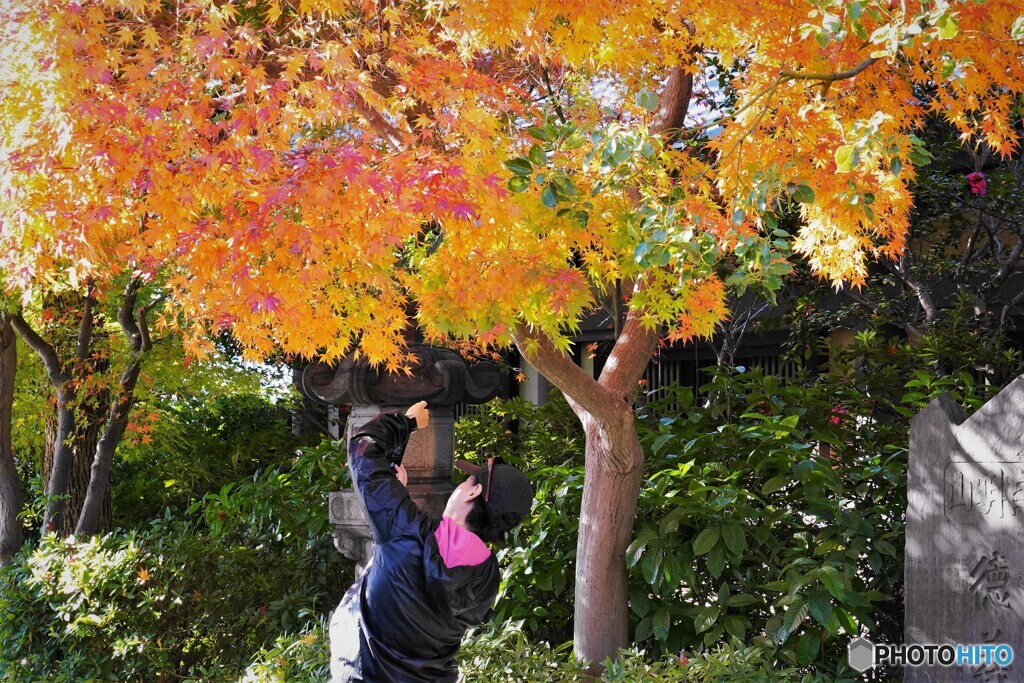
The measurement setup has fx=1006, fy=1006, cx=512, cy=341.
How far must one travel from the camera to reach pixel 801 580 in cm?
471

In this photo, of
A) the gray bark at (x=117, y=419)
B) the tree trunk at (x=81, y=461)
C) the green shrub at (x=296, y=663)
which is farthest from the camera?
the tree trunk at (x=81, y=461)

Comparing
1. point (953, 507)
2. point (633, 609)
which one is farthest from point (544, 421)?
point (953, 507)

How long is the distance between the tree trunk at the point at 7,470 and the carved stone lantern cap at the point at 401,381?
359 centimetres

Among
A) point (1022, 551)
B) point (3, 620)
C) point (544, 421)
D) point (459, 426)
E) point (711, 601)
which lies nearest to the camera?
point (1022, 551)

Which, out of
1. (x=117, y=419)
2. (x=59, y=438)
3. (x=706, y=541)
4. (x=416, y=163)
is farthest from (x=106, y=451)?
(x=706, y=541)

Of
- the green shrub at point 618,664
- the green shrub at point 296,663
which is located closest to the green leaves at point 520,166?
the green shrub at point 618,664

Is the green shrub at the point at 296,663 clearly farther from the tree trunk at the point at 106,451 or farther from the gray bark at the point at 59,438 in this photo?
the gray bark at the point at 59,438

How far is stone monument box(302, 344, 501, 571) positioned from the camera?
526 centimetres

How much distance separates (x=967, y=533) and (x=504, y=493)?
219cm

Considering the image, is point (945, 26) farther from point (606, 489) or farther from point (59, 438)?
point (59, 438)

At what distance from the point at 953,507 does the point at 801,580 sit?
0.77 m

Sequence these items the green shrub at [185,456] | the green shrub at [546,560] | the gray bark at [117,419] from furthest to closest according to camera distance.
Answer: the green shrub at [185,456]
the gray bark at [117,419]
the green shrub at [546,560]

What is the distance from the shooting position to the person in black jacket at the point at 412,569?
10.8 feet

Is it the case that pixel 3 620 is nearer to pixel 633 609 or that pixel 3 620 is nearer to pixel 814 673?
pixel 633 609
